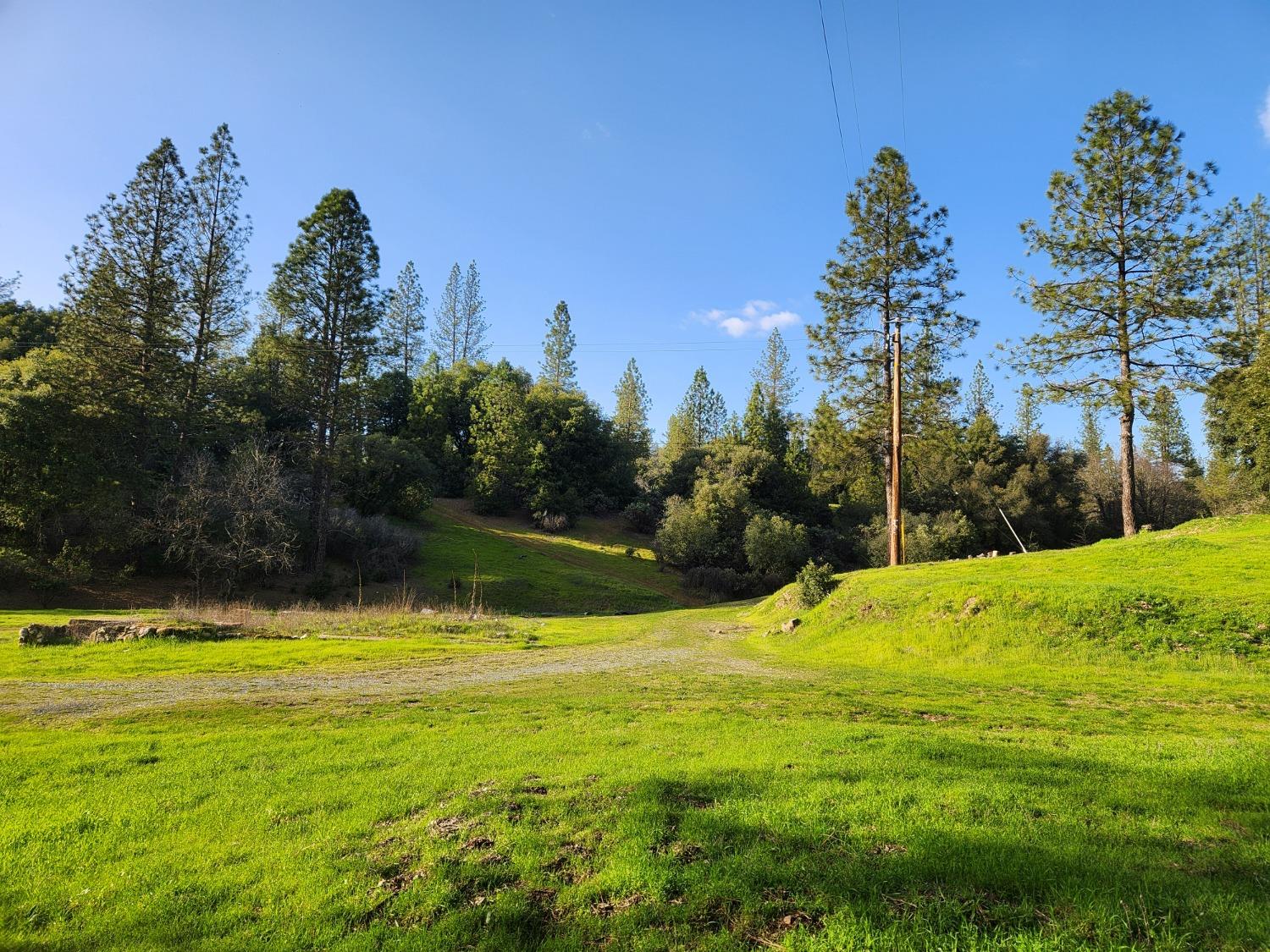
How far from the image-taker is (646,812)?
453 centimetres

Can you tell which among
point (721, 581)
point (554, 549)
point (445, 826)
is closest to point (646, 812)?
point (445, 826)

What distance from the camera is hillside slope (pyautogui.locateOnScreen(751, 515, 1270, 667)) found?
40.0 feet

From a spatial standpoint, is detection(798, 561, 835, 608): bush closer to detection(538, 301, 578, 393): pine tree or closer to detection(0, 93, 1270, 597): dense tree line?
detection(0, 93, 1270, 597): dense tree line

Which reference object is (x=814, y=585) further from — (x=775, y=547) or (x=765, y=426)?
(x=765, y=426)

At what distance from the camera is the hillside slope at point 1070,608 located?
40.0 feet

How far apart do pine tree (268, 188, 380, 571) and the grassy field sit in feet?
89.6

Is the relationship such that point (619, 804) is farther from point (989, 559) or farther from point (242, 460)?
point (242, 460)

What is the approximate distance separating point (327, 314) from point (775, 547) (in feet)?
106

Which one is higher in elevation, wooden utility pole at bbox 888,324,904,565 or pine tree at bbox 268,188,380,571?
pine tree at bbox 268,188,380,571

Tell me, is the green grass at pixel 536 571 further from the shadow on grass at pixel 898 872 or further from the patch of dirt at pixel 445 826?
the shadow on grass at pixel 898 872

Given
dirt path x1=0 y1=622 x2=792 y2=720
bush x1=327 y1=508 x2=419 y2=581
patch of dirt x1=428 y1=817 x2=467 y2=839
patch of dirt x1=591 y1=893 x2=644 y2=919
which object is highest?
bush x1=327 y1=508 x2=419 y2=581

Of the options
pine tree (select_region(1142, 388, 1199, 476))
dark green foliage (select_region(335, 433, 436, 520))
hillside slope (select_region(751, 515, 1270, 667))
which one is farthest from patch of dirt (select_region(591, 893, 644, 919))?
pine tree (select_region(1142, 388, 1199, 476))

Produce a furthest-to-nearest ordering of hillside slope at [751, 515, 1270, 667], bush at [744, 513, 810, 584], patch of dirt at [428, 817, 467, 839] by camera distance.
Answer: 1. bush at [744, 513, 810, 584]
2. hillside slope at [751, 515, 1270, 667]
3. patch of dirt at [428, 817, 467, 839]

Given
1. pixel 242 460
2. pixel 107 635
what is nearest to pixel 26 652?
pixel 107 635
